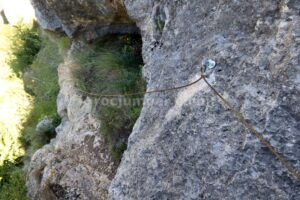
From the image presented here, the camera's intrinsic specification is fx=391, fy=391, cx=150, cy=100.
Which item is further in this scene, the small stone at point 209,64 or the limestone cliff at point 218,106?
the small stone at point 209,64

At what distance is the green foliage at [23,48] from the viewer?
12.3 meters

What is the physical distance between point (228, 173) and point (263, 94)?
2.02ft

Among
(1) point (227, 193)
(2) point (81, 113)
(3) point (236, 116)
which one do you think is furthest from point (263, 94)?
(2) point (81, 113)

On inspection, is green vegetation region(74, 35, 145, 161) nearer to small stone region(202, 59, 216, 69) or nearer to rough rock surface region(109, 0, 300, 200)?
rough rock surface region(109, 0, 300, 200)

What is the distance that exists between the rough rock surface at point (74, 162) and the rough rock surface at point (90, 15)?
2.19ft

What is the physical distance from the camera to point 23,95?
1122cm

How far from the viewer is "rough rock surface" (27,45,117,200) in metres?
5.32

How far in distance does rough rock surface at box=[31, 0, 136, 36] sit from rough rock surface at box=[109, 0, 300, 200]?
2.12 meters

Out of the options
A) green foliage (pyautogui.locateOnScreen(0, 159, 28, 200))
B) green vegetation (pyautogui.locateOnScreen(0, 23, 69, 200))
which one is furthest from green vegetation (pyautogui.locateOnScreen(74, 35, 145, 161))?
green foliage (pyautogui.locateOnScreen(0, 159, 28, 200))

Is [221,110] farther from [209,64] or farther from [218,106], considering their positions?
[209,64]

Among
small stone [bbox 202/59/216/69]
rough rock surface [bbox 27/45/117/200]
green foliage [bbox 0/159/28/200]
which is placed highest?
small stone [bbox 202/59/216/69]

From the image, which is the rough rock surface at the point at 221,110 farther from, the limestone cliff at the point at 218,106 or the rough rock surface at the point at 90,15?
the rough rock surface at the point at 90,15

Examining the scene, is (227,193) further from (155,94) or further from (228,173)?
(155,94)

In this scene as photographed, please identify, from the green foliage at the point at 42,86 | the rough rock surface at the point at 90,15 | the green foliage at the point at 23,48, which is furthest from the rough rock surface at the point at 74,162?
the green foliage at the point at 23,48
